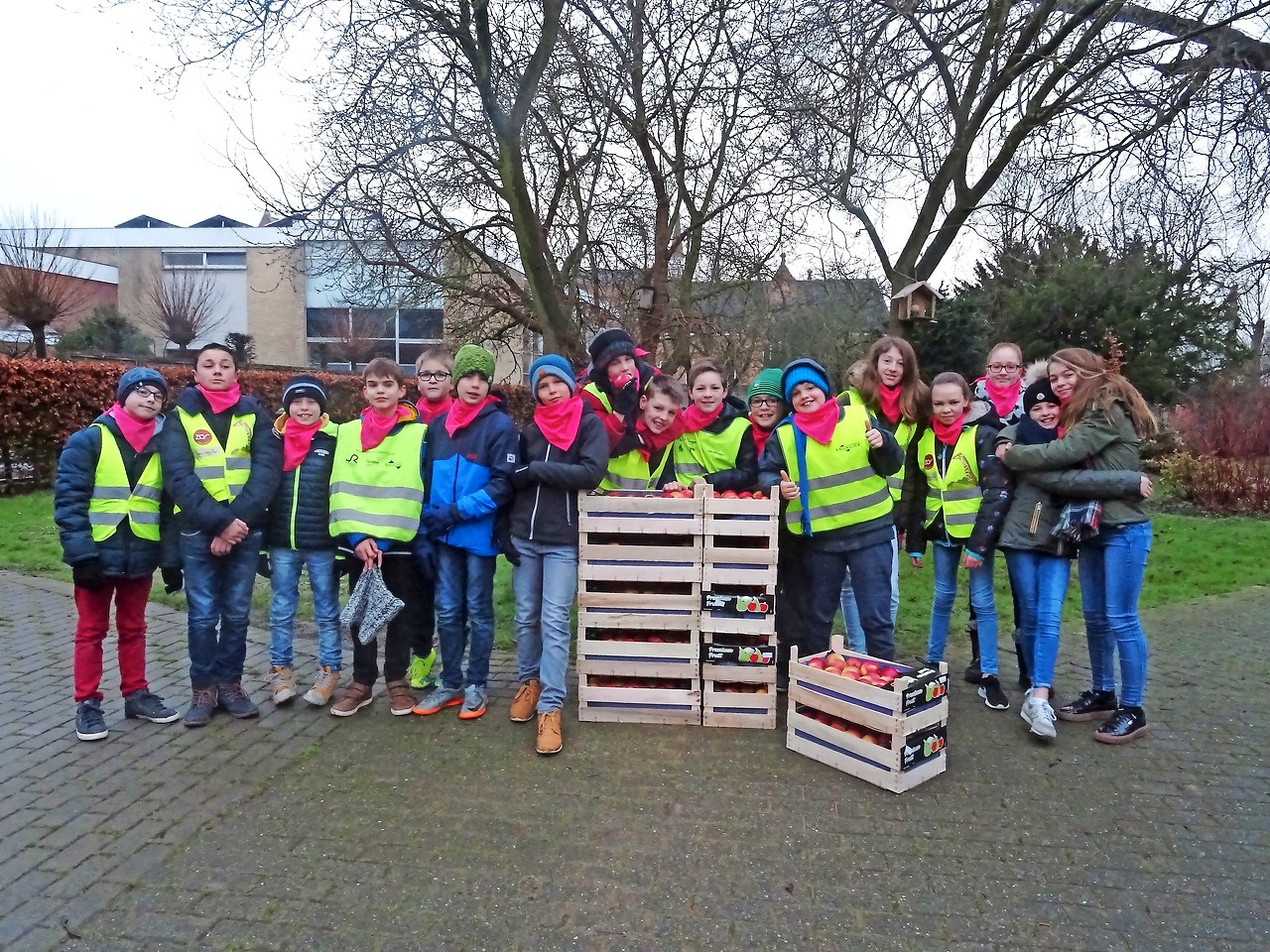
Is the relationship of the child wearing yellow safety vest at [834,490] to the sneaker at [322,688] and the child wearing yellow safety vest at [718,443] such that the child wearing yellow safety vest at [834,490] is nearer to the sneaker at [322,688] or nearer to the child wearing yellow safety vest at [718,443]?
the child wearing yellow safety vest at [718,443]

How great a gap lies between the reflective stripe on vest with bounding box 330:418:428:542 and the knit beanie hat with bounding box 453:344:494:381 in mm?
427

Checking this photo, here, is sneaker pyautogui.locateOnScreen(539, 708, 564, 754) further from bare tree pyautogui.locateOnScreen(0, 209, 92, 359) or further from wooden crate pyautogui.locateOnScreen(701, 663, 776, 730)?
bare tree pyautogui.locateOnScreen(0, 209, 92, 359)

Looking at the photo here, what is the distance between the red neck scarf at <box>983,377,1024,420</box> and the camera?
16.6 ft

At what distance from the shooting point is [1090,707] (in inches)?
188

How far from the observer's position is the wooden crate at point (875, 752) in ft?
12.6

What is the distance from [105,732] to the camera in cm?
447

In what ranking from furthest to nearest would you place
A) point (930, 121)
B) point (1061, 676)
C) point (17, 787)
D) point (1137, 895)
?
1. point (930, 121)
2. point (1061, 676)
3. point (17, 787)
4. point (1137, 895)

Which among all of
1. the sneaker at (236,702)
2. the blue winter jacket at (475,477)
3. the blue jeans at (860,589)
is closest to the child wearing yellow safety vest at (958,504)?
the blue jeans at (860,589)

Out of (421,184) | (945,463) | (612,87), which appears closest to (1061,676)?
(945,463)

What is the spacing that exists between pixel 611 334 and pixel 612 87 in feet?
17.4

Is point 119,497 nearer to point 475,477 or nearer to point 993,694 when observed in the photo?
point 475,477

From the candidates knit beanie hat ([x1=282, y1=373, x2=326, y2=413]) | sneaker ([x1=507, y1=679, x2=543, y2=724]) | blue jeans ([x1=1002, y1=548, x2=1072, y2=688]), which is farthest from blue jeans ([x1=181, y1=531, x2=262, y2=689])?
blue jeans ([x1=1002, y1=548, x2=1072, y2=688])

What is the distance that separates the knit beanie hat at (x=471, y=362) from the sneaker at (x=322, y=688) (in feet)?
6.41

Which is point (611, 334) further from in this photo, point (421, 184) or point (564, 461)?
point (421, 184)
